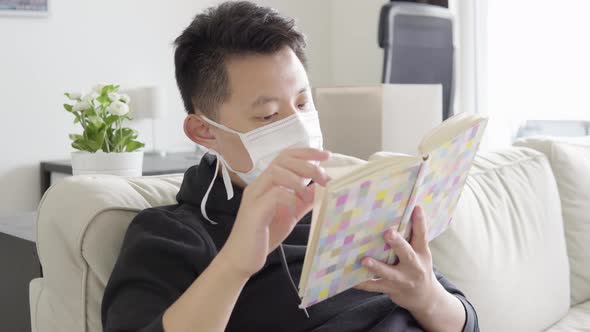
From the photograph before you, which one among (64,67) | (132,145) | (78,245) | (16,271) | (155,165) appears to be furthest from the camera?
(64,67)

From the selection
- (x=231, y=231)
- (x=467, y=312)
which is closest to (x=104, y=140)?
(x=231, y=231)

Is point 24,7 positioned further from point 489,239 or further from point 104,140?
point 489,239

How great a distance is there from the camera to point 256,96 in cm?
113

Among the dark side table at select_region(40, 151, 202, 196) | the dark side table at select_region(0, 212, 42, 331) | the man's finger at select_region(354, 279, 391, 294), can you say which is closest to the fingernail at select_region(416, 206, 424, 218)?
the man's finger at select_region(354, 279, 391, 294)

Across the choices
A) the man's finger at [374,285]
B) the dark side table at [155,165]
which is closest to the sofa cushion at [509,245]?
the man's finger at [374,285]

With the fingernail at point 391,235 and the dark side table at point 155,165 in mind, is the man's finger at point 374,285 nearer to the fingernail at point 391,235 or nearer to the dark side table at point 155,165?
the fingernail at point 391,235

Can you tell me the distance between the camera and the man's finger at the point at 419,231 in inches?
37.8

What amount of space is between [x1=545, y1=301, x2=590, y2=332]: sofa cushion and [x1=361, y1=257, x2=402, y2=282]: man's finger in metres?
0.95

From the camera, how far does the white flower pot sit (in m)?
1.67

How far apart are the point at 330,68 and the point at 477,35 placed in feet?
3.47

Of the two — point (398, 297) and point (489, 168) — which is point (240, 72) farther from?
point (489, 168)

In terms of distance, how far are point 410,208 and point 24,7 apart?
9.17 ft

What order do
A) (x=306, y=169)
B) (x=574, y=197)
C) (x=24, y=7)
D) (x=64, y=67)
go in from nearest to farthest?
(x=306, y=169) < (x=574, y=197) < (x=24, y=7) < (x=64, y=67)

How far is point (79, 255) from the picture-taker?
1.16 m
